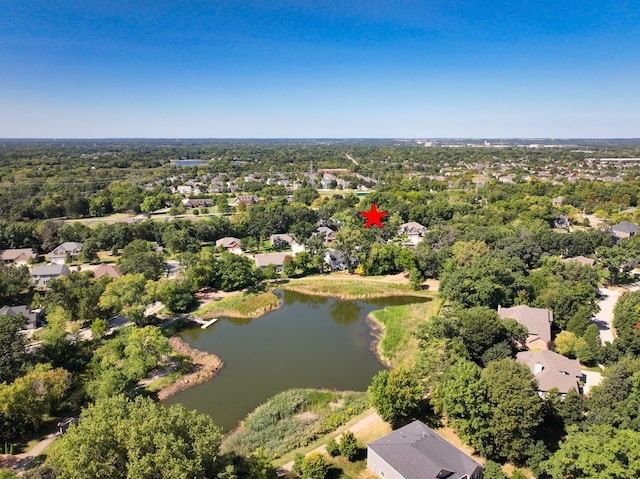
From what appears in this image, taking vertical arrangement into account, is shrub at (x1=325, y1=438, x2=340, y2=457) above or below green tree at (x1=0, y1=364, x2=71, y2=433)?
below

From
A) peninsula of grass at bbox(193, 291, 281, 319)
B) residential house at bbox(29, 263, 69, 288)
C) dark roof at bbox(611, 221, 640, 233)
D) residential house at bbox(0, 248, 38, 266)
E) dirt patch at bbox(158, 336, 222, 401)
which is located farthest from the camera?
dark roof at bbox(611, 221, 640, 233)

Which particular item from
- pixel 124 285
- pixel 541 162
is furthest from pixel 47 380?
pixel 541 162

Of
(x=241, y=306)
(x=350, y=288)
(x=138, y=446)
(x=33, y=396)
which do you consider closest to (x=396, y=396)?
(x=138, y=446)

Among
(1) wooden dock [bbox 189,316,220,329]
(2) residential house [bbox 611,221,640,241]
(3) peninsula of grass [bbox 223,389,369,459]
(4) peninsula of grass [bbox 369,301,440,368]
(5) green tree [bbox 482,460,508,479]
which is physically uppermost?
(2) residential house [bbox 611,221,640,241]

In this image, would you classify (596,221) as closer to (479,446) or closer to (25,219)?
(479,446)

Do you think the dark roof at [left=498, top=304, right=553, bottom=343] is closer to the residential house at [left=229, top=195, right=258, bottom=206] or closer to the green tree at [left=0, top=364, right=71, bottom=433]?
the green tree at [left=0, top=364, right=71, bottom=433]

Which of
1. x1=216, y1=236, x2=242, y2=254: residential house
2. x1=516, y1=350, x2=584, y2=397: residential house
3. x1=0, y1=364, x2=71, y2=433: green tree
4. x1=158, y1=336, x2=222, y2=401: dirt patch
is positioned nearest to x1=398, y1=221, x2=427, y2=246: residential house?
x1=216, y1=236, x2=242, y2=254: residential house

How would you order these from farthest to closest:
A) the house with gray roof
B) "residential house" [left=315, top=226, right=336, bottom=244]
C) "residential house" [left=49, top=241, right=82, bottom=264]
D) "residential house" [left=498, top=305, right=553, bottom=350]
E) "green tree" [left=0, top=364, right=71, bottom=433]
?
"residential house" [left=315, top=226, right=336, bottom=244], "residential house" [left=49, top=241, right=82, bottom=264], "residential house" [left=498, top=305, right=553, bottom=350], "green tree" [left=0, top=364, right=71, bottom=433], the house with gray roof
